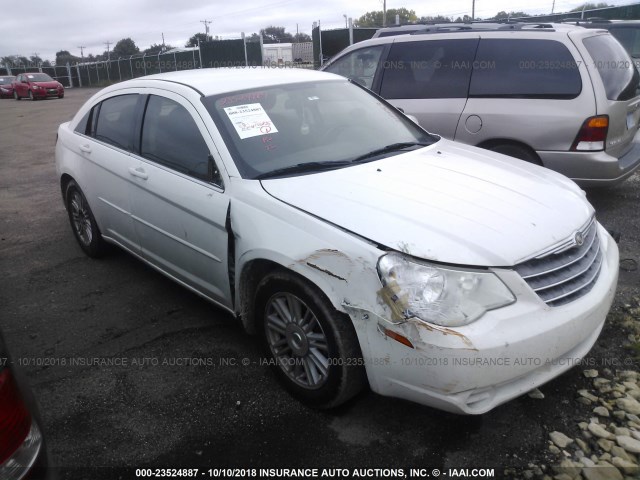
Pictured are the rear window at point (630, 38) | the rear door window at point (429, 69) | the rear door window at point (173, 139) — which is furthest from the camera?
the rear window at point (630, 38)

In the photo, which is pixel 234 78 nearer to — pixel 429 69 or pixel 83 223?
pixel 83 223

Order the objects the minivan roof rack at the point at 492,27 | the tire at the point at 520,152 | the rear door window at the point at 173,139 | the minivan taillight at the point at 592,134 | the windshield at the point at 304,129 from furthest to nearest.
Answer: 1. the minivan roof rack at the point at 492,27
2. the tire at the point at 520,152
3. the minivan taillight at the point at 592,134
4. the rear door window at the point at 173,139
5. the windshield at the point at 304,129

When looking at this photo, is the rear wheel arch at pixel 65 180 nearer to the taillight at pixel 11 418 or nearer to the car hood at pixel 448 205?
the car hood at pixel 448 205

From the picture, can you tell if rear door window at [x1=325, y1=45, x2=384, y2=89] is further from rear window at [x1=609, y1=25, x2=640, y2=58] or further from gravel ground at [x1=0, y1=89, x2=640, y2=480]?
rear window at [x1=609, y1=25, x2=640, y2=58]

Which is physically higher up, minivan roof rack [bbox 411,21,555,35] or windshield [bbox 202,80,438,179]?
minivan roof rack [bbox 411,21,555,35]

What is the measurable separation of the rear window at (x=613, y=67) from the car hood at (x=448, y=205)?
7.39 ft

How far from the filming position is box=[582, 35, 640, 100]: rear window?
4.89 metres

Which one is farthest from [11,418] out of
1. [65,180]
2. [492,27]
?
[492,27]

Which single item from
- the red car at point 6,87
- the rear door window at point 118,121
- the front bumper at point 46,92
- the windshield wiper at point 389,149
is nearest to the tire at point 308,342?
the windshield wiper at point 389,149

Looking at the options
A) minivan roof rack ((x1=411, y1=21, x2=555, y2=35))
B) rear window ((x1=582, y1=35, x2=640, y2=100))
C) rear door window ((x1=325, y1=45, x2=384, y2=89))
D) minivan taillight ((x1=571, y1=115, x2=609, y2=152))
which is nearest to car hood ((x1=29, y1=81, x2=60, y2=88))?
rear door window ((x1=325, y1=45, x2=384, y2=89))

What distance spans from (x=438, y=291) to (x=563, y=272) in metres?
0.68

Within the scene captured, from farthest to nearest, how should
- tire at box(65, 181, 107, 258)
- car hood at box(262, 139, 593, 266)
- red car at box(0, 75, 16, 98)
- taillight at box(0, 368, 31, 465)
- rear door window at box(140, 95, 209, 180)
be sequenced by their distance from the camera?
red car at box(0, 75, 16, 98), tire at box(65, 181, 107, 258), rear door window at box(140, 95, 209, 180), car hood at box(262, 139, 593, 266), taillight at box(0, 368, 31, 465)

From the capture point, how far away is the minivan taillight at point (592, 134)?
4738 millimetres

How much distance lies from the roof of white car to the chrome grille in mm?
2108
